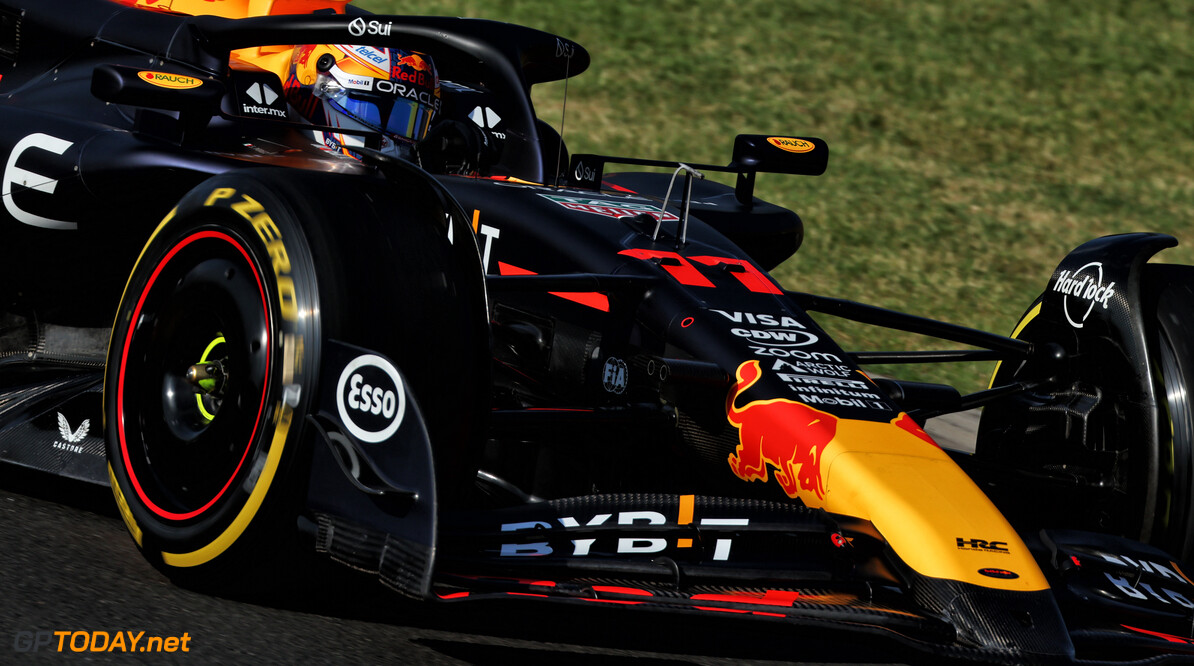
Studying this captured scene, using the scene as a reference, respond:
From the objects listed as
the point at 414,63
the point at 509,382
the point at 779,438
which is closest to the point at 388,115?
the point at 414,63

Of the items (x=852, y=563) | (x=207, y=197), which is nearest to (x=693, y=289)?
(x=852, y=563)

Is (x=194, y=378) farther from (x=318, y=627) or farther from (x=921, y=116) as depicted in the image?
(x=921, y=116)

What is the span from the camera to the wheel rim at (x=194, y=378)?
2.87 m

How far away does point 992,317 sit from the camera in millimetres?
8742

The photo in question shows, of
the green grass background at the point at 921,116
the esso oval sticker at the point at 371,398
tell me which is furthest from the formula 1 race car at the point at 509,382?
the green grass background at the point at 921,116

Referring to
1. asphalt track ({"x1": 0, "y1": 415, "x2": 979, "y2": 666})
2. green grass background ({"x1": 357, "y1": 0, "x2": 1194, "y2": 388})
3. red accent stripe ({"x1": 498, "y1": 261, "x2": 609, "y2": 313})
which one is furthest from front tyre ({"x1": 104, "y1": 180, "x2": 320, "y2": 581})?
green grass background ({"x1": 357, "y1": 0, "x2": 1194, "y2": 388})

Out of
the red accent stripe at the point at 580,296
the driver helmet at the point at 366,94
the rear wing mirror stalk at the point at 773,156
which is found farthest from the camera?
the driver helmet at the point at 366,94

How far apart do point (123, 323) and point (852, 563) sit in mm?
1803

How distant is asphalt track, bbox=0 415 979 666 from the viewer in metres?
2.63

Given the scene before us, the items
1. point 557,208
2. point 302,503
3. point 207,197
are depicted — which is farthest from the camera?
point 557,208

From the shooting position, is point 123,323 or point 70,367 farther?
point 70,367

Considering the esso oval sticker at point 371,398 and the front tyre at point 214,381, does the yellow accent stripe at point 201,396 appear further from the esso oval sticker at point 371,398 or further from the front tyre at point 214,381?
the esso oval sticker at point 371,398

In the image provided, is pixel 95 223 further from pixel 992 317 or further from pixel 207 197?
pixel 992 317

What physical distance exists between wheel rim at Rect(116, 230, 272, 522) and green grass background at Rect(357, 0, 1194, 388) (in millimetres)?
5693
